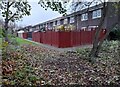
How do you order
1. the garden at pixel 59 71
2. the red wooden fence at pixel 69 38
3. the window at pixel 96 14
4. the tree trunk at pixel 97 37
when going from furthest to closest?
the window at pixel 96 14, the red wooden fence at pixel 69 38, the tree trunk at pixel 97 37, the garden at pixel 59 71

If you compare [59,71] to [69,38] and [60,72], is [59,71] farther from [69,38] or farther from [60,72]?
[69,38]

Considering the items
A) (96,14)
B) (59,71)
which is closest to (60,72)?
(59,71)

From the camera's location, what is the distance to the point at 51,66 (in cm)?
833

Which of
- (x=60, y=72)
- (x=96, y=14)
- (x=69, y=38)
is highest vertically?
(x=96, y=14)

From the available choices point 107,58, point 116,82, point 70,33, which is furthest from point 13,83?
point 70,33

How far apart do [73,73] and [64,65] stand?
1041mm

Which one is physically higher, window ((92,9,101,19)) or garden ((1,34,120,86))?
window ((92,9,101,19))

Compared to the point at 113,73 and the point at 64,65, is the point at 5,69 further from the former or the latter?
the point at 113,73

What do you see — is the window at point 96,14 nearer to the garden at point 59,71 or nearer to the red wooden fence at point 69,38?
the red wooden fence at point 69,38

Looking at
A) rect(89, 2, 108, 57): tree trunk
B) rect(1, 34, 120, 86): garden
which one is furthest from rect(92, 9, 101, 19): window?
rect(1, 34, 120, 86): garden

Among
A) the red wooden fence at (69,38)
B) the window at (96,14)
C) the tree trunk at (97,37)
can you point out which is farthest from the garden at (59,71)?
the window at (96,14)

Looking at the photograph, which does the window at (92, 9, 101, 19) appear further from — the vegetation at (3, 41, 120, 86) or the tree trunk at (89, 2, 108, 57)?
the vegetation at (3, 41, 120, 86)

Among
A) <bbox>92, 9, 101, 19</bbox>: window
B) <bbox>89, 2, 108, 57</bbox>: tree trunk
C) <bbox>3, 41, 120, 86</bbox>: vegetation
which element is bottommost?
<bbox>3, 41, 120, 86</bbox>: vegetation

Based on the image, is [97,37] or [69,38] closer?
[97,37]
